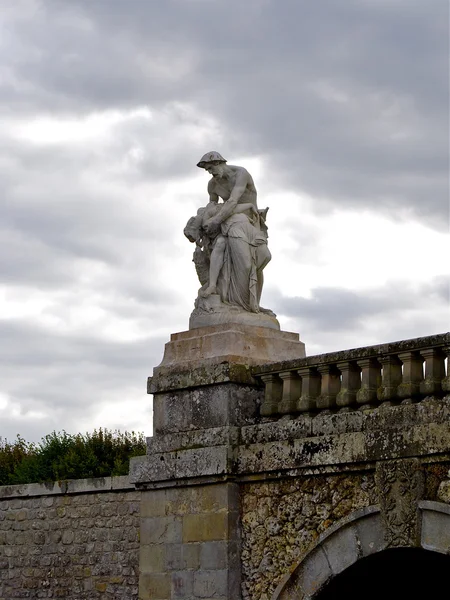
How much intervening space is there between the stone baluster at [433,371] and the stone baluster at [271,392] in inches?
57.5

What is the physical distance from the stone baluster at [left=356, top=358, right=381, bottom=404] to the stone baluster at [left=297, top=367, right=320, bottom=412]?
0.47 meters

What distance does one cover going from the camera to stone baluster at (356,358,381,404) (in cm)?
875

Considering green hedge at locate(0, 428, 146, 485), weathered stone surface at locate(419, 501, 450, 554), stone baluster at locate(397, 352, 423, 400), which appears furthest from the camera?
green hedge at locate(0, 428, 146, 485)

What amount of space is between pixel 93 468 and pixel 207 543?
1095 cm

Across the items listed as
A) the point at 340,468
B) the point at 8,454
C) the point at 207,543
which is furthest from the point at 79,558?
the point at 8,454

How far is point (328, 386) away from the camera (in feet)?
29.7

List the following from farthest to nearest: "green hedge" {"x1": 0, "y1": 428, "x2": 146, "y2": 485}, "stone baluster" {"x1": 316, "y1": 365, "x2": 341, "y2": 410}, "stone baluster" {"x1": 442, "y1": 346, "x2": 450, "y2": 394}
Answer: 1. "green hedge" {"x1": 0, "y1": 428, "x2": 146, "y2": 485}
2. "stone baluster" {"x1": 316, "y1": 365, "x2": 341, "y2": 410}
3. "stone baluster" {"x1": 442, "y1": 346, "x2": 450, "y2": 394}

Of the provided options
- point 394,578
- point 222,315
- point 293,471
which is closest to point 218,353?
point 222,315

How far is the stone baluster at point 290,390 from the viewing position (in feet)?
30.7

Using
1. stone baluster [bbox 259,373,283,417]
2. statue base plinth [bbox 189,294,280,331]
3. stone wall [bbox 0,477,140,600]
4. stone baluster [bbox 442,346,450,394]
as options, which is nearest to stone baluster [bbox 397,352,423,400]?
stone baluster [bbox 442,346,450,394]

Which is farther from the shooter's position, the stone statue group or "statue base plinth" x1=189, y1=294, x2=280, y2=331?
the stone statue group

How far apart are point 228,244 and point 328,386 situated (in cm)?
158

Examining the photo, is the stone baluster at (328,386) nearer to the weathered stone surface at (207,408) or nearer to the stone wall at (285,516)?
the stone wall at (285,516)

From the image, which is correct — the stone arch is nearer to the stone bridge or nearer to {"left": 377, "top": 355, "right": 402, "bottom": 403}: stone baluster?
the stone bridge
